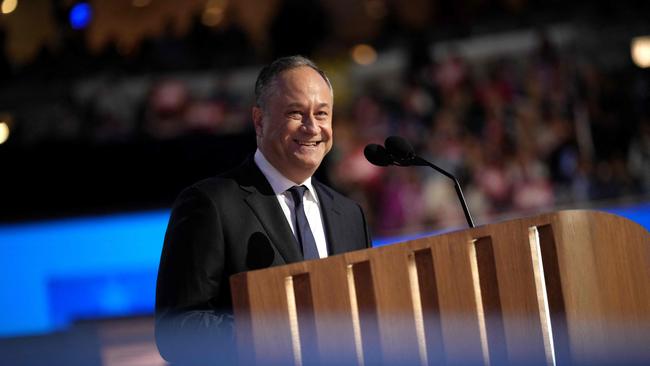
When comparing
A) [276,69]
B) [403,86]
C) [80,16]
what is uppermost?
[80,16]

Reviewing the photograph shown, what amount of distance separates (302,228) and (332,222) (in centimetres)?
12

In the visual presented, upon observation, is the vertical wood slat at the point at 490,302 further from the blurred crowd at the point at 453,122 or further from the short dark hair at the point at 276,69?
the blurred crowd at the point at 453,122

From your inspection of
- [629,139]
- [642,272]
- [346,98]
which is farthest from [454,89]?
[642,272]

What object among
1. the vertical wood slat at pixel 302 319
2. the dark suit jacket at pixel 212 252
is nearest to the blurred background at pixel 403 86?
the dark suit jacket at pixel 212 252

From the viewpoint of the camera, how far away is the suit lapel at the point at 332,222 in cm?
217

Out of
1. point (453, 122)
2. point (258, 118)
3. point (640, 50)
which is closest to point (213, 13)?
point (453, 122)

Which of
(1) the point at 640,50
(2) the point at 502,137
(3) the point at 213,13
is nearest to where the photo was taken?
(2) the point at 502,137

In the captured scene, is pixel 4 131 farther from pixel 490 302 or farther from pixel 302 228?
pixel 490 302

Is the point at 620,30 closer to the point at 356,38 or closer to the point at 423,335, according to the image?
the point at 356,38

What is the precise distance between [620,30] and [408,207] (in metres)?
2.41

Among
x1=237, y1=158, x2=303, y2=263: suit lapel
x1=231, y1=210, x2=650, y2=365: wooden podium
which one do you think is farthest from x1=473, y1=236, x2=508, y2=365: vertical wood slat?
x1=237, y1=158, x2=303, y2=263: suit lapel

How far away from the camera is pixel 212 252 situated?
1913 mm

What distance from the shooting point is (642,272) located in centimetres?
175

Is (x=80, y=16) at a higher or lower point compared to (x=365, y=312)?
higher
